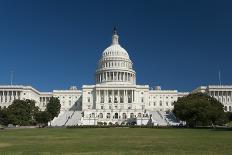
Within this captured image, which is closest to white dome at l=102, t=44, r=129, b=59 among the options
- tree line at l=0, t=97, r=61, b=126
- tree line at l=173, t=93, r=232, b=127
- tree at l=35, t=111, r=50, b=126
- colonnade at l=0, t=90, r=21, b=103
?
colonnade at l=0, t=90, r=21, b=103

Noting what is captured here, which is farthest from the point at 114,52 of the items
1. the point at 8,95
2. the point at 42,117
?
the point at 42,117

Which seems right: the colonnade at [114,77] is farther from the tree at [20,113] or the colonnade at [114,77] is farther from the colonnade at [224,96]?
the tree at [20,113]

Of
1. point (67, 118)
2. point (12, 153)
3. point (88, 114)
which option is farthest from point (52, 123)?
point (12, 153)

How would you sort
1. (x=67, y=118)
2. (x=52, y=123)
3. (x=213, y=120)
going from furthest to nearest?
(x=67, y=118) < (x=52, y=123) < (x=213, y=120)

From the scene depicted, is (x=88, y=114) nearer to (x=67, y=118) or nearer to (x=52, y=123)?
(x=67, y=118)

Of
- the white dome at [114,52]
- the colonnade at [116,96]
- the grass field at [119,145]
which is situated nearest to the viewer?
the grass field at [119,145]

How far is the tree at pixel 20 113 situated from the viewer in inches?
4373

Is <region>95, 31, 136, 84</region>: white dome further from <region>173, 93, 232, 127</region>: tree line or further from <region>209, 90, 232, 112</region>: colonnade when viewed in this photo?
<region>173, 93, 232, 127</region>: tree line

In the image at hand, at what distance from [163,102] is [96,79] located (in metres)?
36.6

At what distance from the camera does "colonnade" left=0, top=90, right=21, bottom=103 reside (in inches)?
6998

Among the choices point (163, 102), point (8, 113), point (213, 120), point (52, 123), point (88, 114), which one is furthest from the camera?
point (163, 102)

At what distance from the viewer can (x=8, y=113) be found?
111 m

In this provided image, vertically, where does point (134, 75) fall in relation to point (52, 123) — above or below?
above

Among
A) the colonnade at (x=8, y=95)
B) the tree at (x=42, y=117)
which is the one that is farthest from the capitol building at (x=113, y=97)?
the tree at (x=42, y=117)
